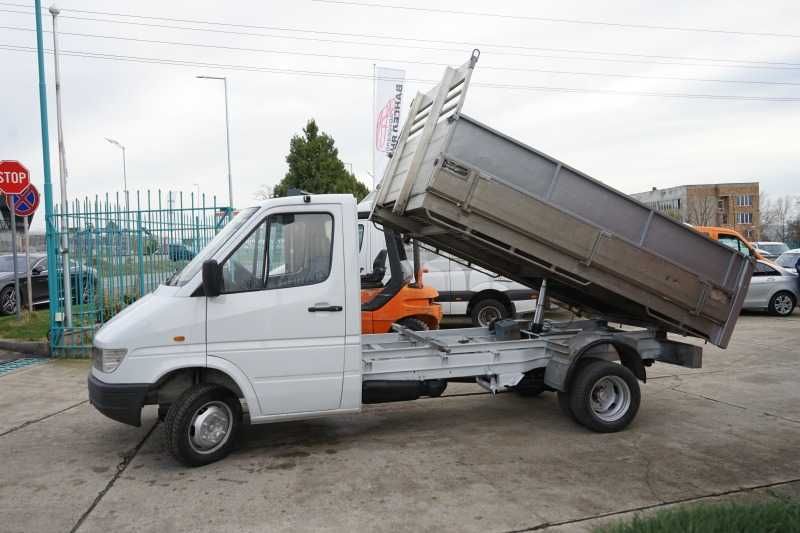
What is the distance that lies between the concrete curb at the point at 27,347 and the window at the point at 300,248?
717 centimetres

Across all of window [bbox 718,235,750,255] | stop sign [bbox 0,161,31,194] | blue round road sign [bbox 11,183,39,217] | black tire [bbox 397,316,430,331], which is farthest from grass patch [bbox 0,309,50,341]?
window [bbox 718,235,750,255]

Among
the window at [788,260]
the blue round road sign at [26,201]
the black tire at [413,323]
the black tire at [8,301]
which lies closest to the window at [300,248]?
the black tire at [413,323]

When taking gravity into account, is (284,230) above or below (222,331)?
above

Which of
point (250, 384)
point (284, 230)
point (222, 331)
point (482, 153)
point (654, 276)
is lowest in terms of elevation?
point (250, 384)

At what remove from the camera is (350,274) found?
5.40 metres

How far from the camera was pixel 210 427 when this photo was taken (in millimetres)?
5172

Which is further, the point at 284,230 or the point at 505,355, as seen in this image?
the point at 505,355

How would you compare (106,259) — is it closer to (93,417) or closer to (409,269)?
(93,417)

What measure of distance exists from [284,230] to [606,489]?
3.34 metres

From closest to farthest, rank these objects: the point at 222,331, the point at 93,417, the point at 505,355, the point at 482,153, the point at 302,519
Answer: the point at 302,519 < the point at 222,331 < the point at 482,153 < the point at 505,355 < the point at 93,417

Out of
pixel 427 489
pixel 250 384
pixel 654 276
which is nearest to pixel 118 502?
pixel 250 384

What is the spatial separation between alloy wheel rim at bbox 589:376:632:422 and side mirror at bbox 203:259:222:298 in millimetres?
Result: 3678

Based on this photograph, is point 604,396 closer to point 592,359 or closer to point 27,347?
point 592,359

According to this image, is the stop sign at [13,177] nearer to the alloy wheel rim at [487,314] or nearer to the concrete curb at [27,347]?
the concrete curb at [27,347]
